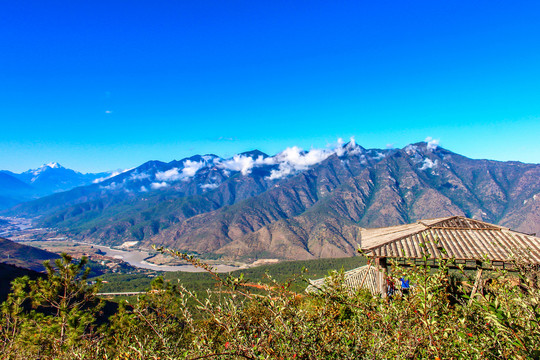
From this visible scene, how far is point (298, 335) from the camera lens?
196 inches

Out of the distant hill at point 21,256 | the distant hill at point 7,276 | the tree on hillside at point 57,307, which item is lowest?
the distant hill at point 21,256

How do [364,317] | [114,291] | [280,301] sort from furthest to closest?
1. [114,291]
2. [364,317]
3. [280,301]

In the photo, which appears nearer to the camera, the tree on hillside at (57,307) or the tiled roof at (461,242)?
the tiled roof at (461,242)

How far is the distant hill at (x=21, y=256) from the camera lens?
15050cm

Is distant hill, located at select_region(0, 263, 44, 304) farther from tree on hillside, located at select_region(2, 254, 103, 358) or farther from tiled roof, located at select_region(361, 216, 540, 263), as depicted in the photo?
tiled roof, located at select_region(361, 216, 540, 263)

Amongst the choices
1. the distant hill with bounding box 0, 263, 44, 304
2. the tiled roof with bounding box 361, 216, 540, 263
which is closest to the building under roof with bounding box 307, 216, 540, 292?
the tiled roof with bounding box 361, 216, 540, 263

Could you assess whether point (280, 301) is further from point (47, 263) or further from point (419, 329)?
point (47, 263)

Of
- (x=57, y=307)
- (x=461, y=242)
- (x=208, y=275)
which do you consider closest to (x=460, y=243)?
(x=461, y=242)

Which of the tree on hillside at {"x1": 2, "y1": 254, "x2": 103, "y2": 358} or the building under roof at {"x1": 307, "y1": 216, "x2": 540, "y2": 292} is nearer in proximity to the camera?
the building under roof at {"x1": 307, "y1": 216, "x2": 540, "y2": 292}

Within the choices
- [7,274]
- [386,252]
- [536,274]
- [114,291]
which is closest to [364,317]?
[536,274]

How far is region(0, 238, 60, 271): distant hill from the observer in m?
150

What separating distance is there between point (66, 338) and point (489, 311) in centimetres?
2168

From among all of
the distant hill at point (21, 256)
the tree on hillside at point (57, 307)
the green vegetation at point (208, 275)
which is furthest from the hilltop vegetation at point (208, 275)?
the tree on hillside at point (57, 307)

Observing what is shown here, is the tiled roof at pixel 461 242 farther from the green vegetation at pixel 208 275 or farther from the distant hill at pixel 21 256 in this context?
the distant hill at pixel 21 256
